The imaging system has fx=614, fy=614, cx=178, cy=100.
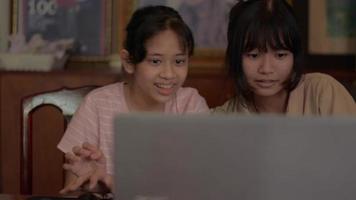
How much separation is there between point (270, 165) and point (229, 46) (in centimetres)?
80

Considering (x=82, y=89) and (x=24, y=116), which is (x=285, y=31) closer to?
(x=82, y=89)

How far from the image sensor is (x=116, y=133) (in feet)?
2.29

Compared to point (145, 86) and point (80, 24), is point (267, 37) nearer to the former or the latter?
point (145, 86)

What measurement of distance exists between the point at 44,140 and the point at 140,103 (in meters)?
0.50

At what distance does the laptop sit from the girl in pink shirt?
1.93 feet

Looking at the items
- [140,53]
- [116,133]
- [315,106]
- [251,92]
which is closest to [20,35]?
[140,53]

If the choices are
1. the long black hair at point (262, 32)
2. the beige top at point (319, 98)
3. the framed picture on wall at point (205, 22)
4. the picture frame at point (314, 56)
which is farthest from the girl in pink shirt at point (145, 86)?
the picture frame at point (314, 56)

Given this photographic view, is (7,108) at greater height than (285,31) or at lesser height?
lesser

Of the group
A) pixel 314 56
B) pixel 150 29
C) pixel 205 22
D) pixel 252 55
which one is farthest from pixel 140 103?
pixel 314 56

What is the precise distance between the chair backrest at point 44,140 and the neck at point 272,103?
1.55ft

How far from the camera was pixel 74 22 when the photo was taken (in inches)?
84.4

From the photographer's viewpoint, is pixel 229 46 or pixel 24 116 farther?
pixel 24 116

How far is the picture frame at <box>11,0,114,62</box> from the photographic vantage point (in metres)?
2.13

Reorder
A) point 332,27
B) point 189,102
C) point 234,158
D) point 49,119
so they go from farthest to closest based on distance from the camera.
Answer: point 332,27 → point 49,119 → point 189,102 → point 234,158
